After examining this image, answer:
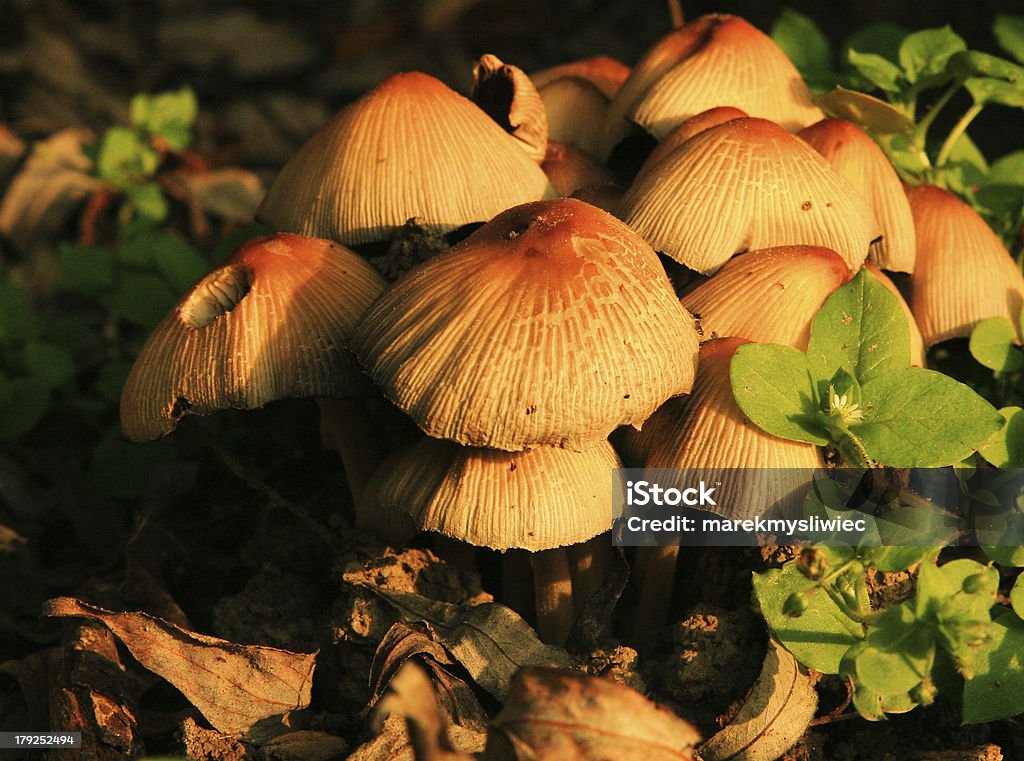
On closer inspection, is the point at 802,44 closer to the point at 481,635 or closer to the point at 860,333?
the point at 860,333

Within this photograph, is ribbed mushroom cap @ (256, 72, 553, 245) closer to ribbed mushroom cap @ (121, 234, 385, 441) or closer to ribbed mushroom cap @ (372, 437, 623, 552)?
ribbed mushroom cap @ (121, 234, 385, 441)

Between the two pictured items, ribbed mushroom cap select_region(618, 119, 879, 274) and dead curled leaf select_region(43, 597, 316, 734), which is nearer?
dead curled leaf select_region(43, 597, 316, 734)

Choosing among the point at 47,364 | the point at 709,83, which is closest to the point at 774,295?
the point at 709,83

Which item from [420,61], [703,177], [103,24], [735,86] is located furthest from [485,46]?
[703,177]

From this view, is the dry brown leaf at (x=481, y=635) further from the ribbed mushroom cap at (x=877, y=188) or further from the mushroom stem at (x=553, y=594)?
the ribbed mushroom cap at (x=877, y=188)

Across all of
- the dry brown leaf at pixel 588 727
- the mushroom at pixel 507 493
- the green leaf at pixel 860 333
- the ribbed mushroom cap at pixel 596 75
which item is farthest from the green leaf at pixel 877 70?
the dry brown leaf at pixel 588 727

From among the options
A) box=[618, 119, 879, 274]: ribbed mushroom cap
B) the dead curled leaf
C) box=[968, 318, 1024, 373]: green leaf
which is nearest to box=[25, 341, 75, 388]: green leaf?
the dead curled leaf
